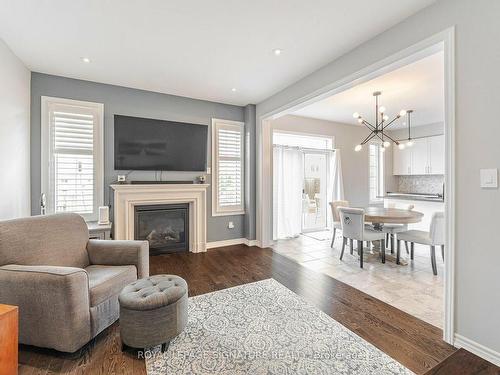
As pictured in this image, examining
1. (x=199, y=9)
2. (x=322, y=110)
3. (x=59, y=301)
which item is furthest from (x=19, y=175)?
(x=322, y=110)

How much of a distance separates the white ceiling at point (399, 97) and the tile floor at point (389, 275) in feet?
8.75

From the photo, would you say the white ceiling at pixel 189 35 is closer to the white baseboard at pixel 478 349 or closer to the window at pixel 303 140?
the window at pixel 303 140

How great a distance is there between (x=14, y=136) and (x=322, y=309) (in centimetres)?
389

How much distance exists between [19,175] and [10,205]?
427 millimetres

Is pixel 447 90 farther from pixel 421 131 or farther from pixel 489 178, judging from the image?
pixel 421 131

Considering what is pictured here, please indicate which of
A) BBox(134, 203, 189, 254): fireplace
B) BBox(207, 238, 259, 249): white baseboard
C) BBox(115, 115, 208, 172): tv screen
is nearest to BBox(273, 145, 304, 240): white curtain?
BBox(207, 238, 259, 249): white baseboard

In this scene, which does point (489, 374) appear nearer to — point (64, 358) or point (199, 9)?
point (64, 358)

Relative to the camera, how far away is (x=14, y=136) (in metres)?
2.82

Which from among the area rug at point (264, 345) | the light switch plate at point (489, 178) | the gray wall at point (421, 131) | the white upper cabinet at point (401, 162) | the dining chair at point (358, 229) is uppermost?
the gray wall at point (421, 131)

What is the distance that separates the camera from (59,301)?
1632 mm

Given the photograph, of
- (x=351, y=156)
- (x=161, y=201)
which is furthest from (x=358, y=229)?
(x=351, y=156)

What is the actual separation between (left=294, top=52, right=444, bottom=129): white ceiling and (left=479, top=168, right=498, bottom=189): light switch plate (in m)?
1.82

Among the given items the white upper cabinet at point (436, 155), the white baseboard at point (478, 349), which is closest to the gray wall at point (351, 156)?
the white upper cabinet at point (436, 155)

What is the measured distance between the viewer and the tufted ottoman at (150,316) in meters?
1.68
